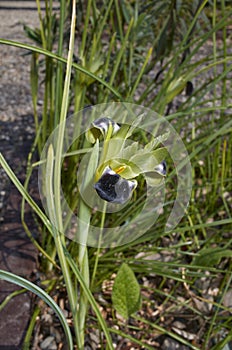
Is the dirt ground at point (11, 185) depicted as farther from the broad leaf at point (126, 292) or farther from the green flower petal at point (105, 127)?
the green flower petal at point (105, 127)

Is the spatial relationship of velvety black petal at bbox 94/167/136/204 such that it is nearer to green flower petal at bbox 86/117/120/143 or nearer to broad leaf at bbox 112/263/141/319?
green flower petal at bbox 86/117/120/143

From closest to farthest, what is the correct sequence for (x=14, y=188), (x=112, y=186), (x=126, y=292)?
1. (x=112, y=186)
2. (x=126, y=292)
3. (x=14, y=188)

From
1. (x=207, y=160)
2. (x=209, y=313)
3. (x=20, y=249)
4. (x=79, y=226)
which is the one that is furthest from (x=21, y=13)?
(x=79, y=226)

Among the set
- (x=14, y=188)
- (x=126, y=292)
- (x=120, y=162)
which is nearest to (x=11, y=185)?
(x=14, y=188)

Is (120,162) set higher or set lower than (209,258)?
higher

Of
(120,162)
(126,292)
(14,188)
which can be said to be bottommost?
(126,292)

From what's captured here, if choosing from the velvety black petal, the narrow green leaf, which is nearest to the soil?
the narrow green leaf

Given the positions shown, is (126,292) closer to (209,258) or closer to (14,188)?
(209,258)

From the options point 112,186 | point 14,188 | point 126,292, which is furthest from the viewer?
point 14,188

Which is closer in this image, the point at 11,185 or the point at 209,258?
the point at 209,258

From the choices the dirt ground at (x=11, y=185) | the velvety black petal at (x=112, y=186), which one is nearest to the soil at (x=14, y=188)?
the dirt ground at (x=11, y=185)
